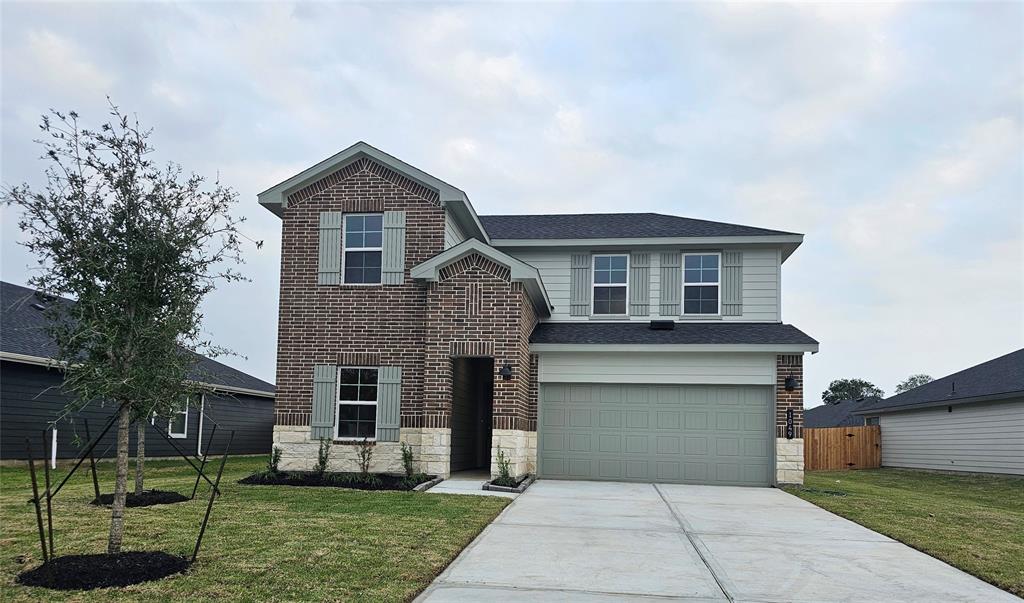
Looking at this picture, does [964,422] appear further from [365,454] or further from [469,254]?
[365,454]

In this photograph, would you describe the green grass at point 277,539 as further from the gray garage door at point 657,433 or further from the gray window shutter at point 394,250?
the gray garage door at point 657,433

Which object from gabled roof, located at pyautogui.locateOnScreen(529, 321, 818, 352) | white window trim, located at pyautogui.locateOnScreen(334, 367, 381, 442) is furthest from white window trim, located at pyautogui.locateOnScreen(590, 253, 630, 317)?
white window trim, located at pyautogui.locateOnScreen(334, 367, 381, 442)

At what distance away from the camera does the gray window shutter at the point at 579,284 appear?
18.7 m

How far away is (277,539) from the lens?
838 centimetres

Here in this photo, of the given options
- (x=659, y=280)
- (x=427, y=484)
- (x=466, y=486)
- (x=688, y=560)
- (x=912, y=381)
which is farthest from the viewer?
(x=912, y=381)

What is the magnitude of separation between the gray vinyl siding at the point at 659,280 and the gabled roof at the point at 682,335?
11.9 inches

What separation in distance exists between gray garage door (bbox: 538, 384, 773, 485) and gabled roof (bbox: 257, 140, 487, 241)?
4553 millimetres

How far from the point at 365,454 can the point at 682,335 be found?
23.5ft

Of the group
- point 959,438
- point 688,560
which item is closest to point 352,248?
point 688,560

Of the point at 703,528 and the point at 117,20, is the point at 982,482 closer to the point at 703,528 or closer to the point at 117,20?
the point at 703,528

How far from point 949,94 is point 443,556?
593 inches

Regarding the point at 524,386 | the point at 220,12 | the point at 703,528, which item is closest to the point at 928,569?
the point at 703,528

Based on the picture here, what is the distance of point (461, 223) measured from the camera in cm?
1759

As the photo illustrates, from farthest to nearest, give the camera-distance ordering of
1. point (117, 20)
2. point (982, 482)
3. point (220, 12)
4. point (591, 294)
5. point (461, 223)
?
point (982, 482) → point (591, 294) → point (461, 223) → point (220, 12) → point (117, 20)
